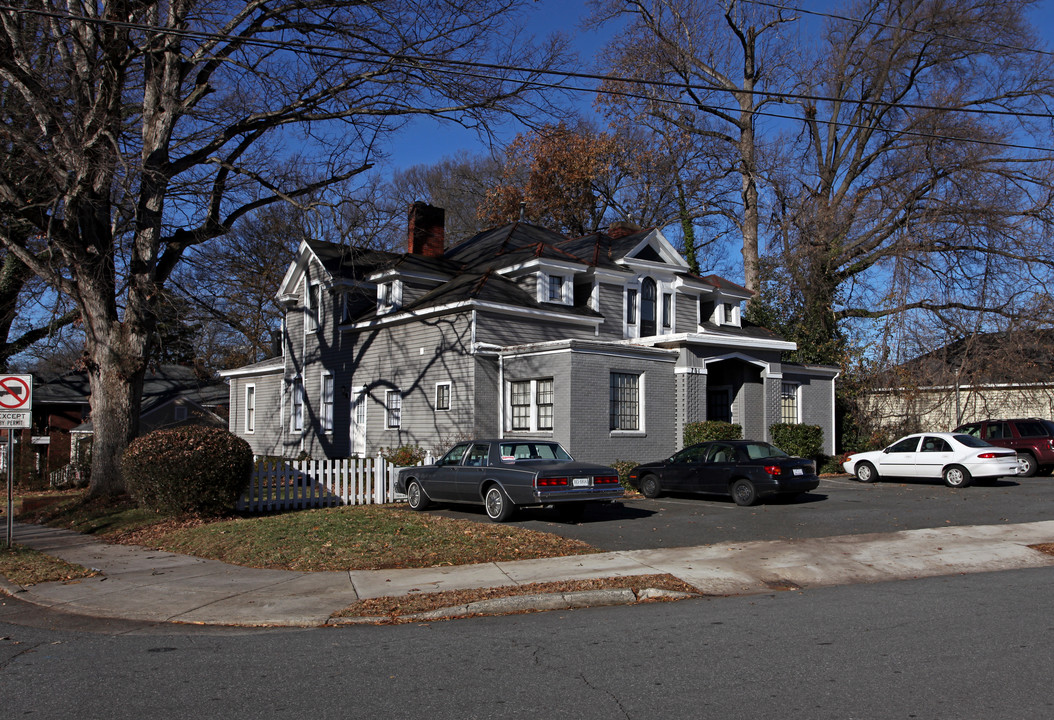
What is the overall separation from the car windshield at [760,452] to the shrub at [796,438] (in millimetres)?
7581

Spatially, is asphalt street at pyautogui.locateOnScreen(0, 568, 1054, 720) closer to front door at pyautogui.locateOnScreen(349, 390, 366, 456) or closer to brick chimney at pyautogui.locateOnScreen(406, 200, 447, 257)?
front door at pyautogui.locateOnScreen(349, 390, 366, 456)

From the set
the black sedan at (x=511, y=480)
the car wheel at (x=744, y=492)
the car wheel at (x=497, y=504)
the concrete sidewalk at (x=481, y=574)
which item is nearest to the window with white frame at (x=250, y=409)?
the black sedan at (x=511, y=480)

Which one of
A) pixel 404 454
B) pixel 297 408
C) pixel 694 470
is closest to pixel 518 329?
pixel 404 454

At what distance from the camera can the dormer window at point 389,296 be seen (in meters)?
27.5

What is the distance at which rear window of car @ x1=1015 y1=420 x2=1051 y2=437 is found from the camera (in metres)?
25.6

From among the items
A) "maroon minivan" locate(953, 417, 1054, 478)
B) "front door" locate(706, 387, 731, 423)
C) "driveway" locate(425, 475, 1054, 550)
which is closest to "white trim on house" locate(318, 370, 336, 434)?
"front door" locate(706, 387, 731, 423)

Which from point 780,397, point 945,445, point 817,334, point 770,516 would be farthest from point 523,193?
point 770,516

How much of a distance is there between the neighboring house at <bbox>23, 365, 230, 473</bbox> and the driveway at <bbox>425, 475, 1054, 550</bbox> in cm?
2693

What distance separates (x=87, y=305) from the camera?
62.6 ft

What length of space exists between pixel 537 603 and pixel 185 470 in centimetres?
835

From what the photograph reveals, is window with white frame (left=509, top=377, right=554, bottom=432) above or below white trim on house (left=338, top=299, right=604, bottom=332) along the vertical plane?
below

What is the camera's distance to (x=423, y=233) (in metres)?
32.1

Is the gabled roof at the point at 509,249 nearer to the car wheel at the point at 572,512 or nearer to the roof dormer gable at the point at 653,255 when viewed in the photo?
the roof dormer gable at the point at 653,255

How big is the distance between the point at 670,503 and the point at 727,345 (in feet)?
24.9
